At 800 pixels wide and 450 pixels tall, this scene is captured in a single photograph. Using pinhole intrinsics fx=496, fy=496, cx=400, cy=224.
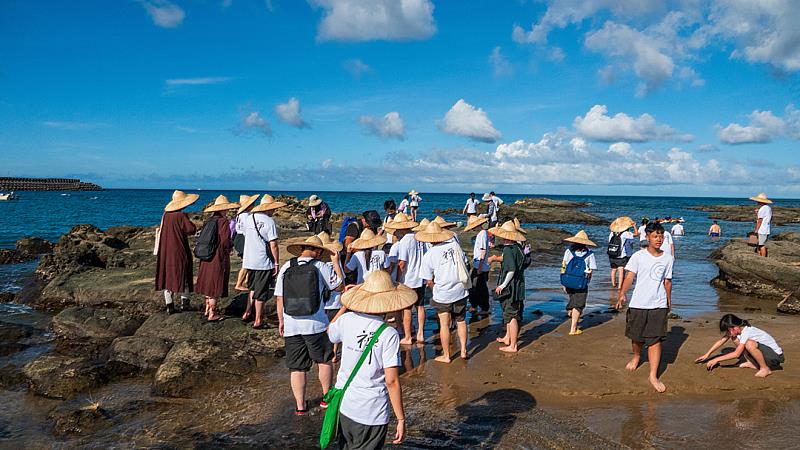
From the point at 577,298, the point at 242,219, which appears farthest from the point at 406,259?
the point at 577,298

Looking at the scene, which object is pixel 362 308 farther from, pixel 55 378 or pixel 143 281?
pixel 143 281

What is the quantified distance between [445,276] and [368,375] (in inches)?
149

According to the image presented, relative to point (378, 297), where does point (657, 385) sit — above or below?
below

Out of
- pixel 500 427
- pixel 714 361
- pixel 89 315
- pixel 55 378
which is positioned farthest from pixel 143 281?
pixel 714 361

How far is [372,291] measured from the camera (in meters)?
4.18

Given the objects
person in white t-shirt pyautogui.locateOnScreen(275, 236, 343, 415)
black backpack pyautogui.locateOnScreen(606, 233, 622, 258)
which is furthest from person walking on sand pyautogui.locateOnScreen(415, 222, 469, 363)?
black backpack pyautogui.locateOnScreen(606, 233, 622, 258)

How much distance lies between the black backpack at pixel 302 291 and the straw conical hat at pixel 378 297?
1171 millimetres

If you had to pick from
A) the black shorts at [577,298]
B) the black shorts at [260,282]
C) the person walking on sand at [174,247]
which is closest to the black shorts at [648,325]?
the black shorts at [577,298]

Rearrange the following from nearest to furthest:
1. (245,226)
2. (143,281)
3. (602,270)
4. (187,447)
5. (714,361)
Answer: (187,447) → (714,361) → (245,226) → (143,281) → (602,270)

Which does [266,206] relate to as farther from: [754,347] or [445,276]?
[754,347]

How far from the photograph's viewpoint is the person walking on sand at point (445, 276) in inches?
294

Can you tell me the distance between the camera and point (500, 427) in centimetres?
577

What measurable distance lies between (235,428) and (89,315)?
229 inches

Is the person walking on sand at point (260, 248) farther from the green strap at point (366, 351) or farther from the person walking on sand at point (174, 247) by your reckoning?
the green strap at point (366, 351)
